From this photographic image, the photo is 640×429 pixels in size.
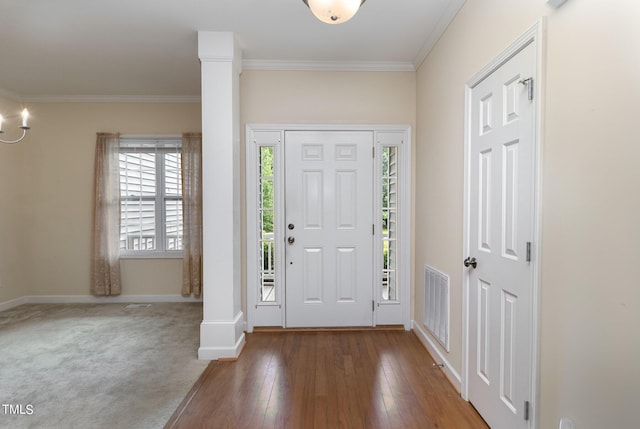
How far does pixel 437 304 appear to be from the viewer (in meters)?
2.40

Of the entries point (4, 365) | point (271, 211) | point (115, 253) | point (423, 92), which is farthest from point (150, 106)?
point (423, 92)

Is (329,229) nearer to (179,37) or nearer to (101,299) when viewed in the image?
(179,37)

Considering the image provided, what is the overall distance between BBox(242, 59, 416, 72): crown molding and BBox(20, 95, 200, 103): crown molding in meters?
1.32

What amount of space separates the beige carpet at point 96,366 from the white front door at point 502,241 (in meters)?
1.94

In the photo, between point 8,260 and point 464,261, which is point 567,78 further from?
point 8,260

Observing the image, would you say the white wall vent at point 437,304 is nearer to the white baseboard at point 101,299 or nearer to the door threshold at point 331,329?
the door threshold at point 331,329

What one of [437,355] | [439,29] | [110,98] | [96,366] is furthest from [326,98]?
[96,366]

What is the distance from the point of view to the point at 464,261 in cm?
191

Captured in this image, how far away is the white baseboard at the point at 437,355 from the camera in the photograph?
2.05m

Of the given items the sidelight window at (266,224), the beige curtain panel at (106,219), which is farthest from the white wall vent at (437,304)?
the beige curtain panel at (106,219)

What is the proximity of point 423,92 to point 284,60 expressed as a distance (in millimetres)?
1392

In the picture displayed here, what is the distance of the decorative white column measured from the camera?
96.2 inches

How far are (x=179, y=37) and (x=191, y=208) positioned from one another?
198 centimetres

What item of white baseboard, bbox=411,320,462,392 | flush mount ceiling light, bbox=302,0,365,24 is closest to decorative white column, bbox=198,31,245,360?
flush mount ceiling light, bbox=302,0,365,24
